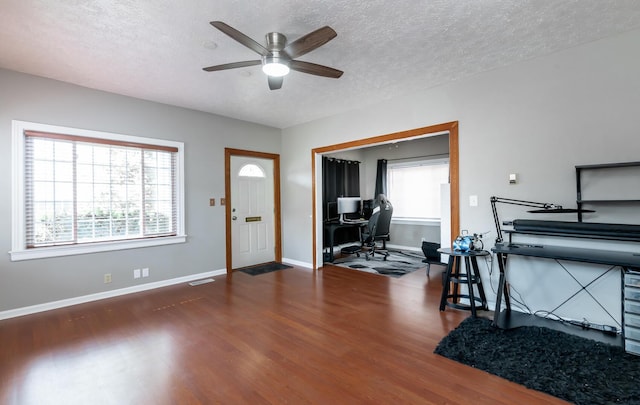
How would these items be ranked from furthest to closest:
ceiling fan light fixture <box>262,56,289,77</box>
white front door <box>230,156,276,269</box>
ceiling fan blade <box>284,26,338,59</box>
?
1. white front door <box>230,156,276,269</box>
2. ceiling fan light fixture <box>262,56,289,77</box>
3. ceiling fan blade <box>284,26,338,59</box>

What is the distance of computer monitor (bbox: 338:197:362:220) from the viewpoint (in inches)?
247

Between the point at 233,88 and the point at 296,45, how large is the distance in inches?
64.6

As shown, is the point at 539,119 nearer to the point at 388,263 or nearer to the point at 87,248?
the point at 388,263

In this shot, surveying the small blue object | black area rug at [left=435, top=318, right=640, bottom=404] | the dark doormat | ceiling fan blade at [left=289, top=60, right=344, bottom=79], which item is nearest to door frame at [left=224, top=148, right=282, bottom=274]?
the dark doormat

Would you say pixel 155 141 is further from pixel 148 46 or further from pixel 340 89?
pixel 340 89

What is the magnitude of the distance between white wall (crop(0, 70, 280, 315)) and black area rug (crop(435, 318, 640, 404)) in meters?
3.66

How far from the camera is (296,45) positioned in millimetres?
2225

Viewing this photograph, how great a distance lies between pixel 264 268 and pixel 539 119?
435 cm

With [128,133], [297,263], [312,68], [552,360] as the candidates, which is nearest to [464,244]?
[552,360]

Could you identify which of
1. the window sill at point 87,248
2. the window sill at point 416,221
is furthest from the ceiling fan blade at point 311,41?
the window sill at point 416,221

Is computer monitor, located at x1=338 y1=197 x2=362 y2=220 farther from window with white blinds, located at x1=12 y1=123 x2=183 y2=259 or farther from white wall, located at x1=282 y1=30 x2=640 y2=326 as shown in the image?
window with white blinds, located at x1=12 y1=123 x2=183 y2=259

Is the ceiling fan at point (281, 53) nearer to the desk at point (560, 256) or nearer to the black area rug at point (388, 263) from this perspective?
the desk at point (560, 256)

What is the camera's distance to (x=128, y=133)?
3.85 meters

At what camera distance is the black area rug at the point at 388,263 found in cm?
490
